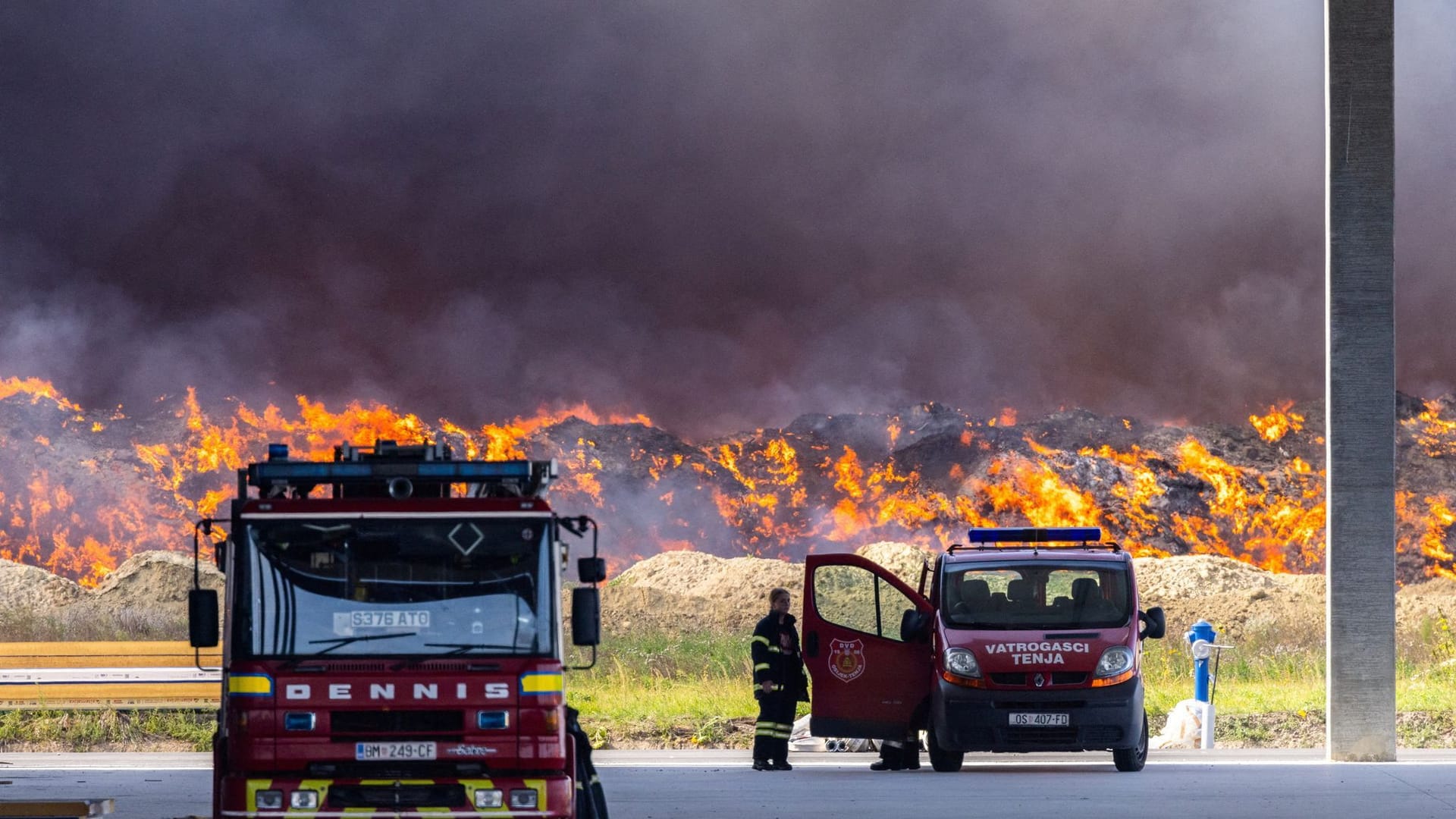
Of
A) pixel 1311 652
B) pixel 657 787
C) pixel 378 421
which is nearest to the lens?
pixel 657 787

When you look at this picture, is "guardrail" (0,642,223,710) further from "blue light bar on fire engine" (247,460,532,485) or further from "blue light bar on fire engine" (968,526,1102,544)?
"blue light bar on fire engine" (247,460,532,485)

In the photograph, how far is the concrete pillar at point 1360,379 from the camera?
669 inches

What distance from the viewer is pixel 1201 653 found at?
18.7 meters

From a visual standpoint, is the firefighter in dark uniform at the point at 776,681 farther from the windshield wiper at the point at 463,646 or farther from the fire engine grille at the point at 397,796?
the fire engine grille at the point at 397,796

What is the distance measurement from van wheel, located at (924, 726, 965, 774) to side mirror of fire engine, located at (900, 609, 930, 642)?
918mm

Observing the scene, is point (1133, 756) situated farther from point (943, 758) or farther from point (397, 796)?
point (397, 796)

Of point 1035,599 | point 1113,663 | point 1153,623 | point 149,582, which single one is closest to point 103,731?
point 1035,599

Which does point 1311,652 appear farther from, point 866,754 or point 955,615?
point 955,615

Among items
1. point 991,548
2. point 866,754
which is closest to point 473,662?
point 991,548

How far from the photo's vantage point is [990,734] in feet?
50.8

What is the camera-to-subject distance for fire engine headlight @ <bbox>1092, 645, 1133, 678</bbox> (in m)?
15.5

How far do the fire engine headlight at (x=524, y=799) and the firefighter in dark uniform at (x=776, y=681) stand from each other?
6.67 metres

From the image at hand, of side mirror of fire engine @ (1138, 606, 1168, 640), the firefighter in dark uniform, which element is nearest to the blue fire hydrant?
side mirror of fire engine @ (1138, 606, 1168, 640)

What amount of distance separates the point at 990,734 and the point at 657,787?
3053mm
